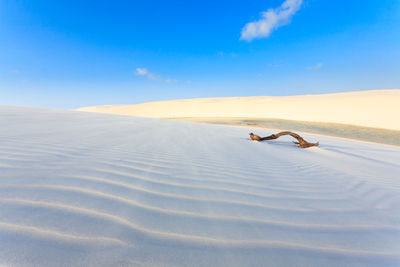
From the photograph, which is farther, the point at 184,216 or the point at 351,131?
the point at 351,131

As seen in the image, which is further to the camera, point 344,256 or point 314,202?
point 314,202

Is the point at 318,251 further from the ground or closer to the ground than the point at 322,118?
closer to the ground

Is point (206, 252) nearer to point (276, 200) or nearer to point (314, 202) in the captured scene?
point (276, 200)

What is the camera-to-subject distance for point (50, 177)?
4.50ft

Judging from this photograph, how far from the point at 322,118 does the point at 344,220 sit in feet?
62.8

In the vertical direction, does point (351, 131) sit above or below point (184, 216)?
above

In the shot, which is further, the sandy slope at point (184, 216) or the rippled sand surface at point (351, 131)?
the rippled sand surface at point (351, 131)

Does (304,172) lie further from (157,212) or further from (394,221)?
(157,212)


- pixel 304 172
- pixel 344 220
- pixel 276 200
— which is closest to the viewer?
pixel 344 220

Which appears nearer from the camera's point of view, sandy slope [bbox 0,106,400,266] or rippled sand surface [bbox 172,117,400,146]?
sandy slope [bbox 0,106,400,266]

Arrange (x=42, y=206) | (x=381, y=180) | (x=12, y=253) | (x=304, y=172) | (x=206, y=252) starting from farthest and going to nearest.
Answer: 1. (x=304, y=172)
2. (x=381, y=180)
3. (x=42, y=206)
4. (x=206, y=252)
5. (x=12, y=253)

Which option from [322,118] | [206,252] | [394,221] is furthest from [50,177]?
[322,118]

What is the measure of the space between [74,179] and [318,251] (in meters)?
1.55

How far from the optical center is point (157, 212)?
3.43ft
